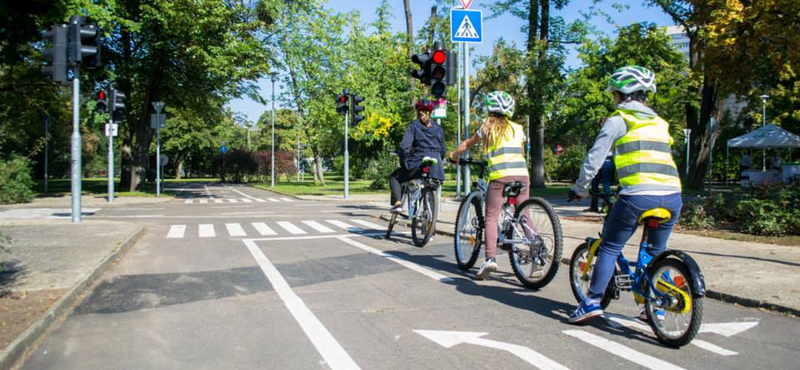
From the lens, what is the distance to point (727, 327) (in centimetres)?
457

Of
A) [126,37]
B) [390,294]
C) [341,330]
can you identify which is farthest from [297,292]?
[126,37]

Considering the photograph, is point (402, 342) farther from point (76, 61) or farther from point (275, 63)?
point (275, 63)

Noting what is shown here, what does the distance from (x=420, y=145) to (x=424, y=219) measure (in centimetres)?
114

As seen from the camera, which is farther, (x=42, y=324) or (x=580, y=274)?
(x=580, y=274)

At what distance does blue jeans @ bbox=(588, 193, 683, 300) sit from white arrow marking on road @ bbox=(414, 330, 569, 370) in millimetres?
839

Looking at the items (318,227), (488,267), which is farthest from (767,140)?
(488,267)

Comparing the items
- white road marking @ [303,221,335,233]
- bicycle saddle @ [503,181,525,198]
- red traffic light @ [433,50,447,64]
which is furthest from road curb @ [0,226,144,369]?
red traffic light @ [433,50,447,64]

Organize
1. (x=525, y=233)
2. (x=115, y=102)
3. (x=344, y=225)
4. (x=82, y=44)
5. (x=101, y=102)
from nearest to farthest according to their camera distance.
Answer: (x=525, y=233), (x=82, y=44), (x=344, y=225), (x=101, y=102), (x=115, y=102)

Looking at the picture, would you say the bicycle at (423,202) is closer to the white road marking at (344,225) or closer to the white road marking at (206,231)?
the white road marking at (344,225)

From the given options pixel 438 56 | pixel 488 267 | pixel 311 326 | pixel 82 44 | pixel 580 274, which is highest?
pixel 82 44

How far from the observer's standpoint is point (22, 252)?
26.3 feet

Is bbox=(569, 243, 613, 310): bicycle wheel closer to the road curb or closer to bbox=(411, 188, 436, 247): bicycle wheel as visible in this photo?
bbox=(411, 188, 436, 247): bicycle wheel

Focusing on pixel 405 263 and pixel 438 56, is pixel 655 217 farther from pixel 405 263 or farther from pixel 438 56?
pixel 438 56

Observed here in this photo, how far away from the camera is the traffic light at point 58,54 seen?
440 inches
